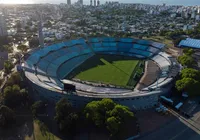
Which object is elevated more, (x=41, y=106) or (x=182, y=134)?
(x=41, y=106)

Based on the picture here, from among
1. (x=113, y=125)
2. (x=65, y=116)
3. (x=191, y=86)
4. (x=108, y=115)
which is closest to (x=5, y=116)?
(x=65, y=116)

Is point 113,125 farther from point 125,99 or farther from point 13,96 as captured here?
point 13,96

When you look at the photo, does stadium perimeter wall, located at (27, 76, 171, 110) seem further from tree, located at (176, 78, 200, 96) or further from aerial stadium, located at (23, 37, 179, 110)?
tree, located at (176, 78, 200, 96)

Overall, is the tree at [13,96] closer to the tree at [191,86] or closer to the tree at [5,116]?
the tree at [5,116]

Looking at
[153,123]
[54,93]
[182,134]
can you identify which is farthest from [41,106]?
[182,134]

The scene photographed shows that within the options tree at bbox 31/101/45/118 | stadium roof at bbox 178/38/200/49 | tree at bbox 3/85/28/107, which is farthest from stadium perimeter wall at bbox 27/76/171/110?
stadium roof at bbox 178/38/200/49

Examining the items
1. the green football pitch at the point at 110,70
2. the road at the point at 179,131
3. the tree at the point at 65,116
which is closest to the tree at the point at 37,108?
the tree at the point at 65,116

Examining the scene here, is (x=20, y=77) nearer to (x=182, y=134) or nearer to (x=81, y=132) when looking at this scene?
(x=81, y=132)
